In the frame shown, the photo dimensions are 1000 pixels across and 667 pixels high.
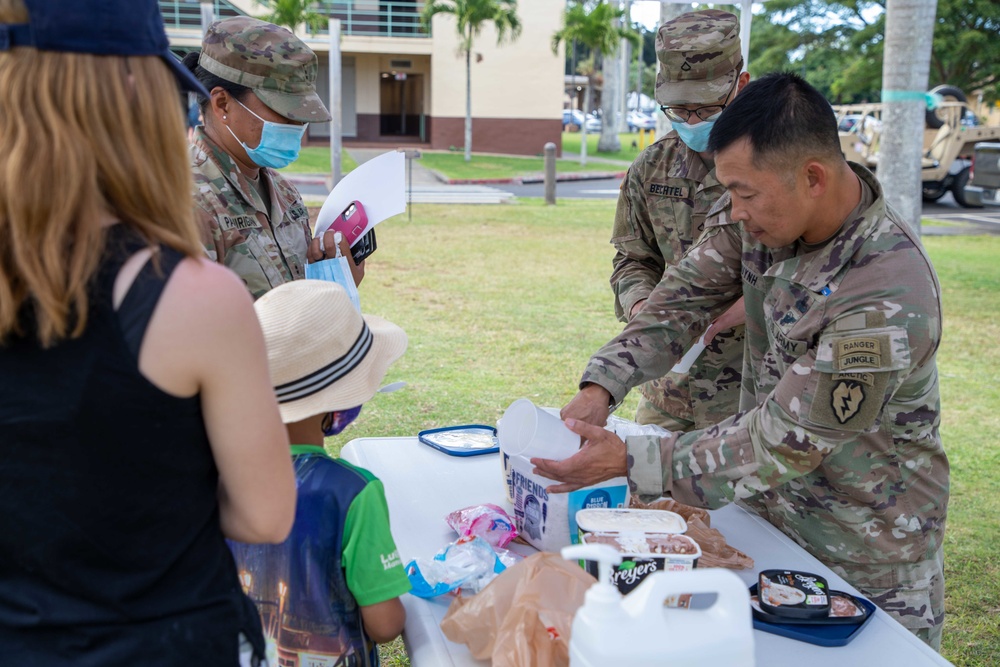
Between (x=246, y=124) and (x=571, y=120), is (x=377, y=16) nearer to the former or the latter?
(x=571, y=120)

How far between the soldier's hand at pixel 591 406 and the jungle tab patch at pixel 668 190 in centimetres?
101

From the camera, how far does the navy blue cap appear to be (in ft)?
2.99

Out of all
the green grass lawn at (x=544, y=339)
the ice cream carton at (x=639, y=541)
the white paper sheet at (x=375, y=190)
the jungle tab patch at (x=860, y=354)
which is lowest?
the green grass lawn at (x=544, y=339)

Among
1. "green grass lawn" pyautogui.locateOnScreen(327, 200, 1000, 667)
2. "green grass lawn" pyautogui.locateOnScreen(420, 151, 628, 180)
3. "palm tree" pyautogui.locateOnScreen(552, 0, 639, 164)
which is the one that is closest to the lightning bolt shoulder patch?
"green grass lawn" pyautogui.locateOnScreen(327, 200, 1000, 667)

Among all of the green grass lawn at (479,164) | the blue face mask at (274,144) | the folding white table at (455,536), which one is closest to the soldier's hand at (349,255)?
the blue face mask at (274,144)

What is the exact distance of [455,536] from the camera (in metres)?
1.84

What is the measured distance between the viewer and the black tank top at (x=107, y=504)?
92 centimetres

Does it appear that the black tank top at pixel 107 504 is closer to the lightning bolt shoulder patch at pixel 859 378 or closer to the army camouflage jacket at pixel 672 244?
the lightning bolt shoulder patch at pixel 859 378

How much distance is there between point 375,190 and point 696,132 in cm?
97

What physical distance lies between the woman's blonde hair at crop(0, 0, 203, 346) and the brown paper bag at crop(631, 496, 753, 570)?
1158mm

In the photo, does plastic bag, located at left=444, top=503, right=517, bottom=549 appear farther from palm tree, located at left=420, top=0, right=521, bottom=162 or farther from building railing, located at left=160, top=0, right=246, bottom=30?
building railing, located at left=160, top=0, right=246, bottom=30

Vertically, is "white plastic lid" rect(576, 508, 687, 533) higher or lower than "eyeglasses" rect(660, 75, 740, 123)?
lower

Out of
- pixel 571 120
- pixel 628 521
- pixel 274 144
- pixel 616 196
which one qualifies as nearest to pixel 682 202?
pixel 274 144

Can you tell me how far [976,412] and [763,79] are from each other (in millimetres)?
4079
